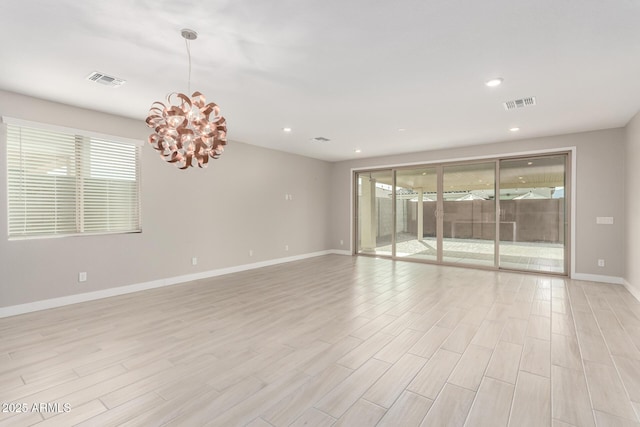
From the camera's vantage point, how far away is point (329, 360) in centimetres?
Result: 253

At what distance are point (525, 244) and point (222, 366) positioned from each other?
624cm

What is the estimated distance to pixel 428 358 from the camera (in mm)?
2568

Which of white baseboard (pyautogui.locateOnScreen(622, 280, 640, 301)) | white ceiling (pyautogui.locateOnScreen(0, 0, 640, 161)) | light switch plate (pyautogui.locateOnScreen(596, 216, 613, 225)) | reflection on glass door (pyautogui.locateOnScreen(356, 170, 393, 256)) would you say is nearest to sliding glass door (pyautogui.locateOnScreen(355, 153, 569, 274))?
reflection on glass door (pyautogui.locateOnScreen(356, 170, 393, 256))

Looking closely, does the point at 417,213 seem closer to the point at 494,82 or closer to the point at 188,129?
the point at 494,82

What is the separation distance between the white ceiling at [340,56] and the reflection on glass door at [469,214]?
208 cm

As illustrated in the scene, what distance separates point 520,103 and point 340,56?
8.90ft

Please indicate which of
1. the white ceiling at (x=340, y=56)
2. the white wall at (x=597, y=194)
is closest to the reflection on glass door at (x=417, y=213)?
the white wall at (x=597, y=194)

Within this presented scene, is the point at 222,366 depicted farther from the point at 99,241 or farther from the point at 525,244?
the point at 525,244

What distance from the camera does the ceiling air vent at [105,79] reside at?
320 cm

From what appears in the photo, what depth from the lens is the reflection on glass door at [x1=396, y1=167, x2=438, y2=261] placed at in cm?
722

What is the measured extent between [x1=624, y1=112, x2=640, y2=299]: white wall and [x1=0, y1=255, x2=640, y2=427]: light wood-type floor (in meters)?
0.43

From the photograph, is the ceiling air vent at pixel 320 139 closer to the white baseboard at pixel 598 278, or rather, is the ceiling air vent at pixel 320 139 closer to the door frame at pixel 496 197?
the door frame at pixel 496 197

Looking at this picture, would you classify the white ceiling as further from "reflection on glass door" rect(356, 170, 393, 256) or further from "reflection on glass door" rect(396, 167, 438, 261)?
"reflection on glass door" rect(356, 170, 393, 256)

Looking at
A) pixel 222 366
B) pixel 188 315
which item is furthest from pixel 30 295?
pixel 222 366
